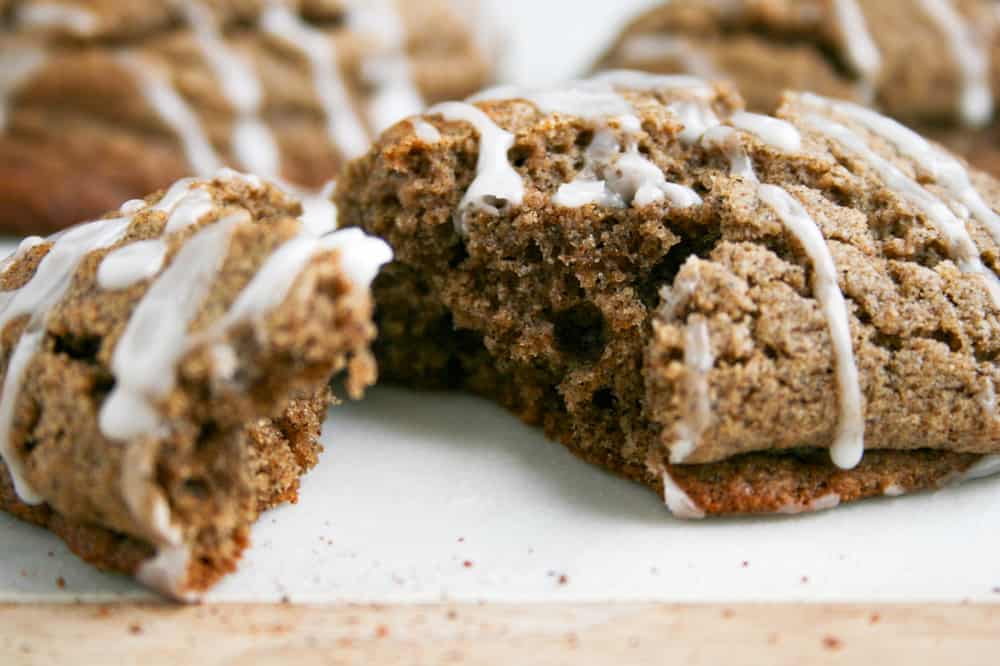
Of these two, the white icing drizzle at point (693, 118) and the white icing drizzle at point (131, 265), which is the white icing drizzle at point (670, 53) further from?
the white icing drizzle at point (131, 265)

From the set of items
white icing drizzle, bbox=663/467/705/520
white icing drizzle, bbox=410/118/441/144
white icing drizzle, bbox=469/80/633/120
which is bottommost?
white icing drizzle, bbox=663/467/705/520

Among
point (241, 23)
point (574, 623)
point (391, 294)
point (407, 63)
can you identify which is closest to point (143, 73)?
point (241, 23)

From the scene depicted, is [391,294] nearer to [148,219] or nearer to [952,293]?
[148,219]

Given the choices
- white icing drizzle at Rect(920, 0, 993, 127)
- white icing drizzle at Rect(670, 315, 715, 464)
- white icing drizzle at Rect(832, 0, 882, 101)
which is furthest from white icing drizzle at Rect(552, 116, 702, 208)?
white icing drizzle at Rect(920, 0, 993, 127)

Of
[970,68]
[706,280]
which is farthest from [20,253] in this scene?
[970,68]

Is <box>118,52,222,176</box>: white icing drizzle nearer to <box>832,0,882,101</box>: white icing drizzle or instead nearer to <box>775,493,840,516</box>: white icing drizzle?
<box>832,0,882,101</box>: white icing drizzle

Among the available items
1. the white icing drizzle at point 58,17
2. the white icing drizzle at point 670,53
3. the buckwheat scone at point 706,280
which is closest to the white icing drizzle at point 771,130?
the buckwheat scone at point 706,280

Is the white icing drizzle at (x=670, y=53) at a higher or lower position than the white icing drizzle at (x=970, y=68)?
lower
